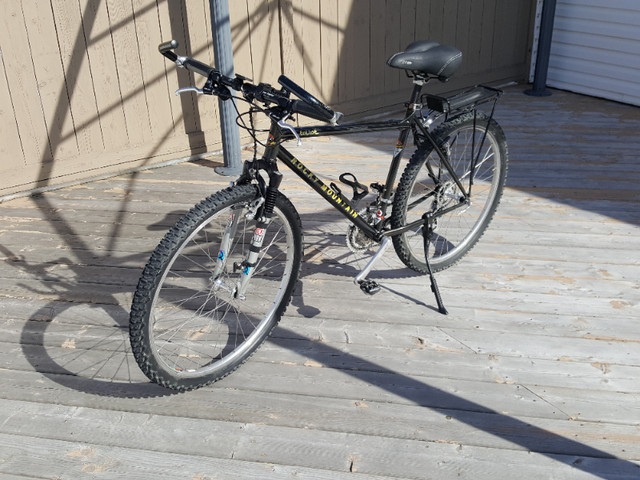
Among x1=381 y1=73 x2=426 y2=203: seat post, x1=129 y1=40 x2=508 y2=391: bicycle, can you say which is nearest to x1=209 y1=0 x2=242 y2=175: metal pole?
x1=129 y1=40 x2=508 y2=391: bicycle

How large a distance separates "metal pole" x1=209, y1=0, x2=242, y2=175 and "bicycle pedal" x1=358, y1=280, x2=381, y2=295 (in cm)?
190

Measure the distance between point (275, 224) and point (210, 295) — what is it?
1.56 feet

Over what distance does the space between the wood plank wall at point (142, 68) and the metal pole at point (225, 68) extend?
42 centimetres

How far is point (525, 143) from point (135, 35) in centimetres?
297

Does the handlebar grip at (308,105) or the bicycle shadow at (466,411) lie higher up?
the handlebar grip at (308,105)

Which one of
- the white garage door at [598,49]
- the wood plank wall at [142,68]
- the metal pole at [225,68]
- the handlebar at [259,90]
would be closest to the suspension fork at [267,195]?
the handlebar at [259,90]

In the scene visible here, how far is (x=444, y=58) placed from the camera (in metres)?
2.87

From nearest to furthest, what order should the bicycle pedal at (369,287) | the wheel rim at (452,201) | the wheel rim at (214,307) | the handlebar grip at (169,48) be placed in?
the handlebar grip at (169,48) → the wheel rim at (214,307) → the bicycle pedal at (369,287) → the wheel rim at (452,201)

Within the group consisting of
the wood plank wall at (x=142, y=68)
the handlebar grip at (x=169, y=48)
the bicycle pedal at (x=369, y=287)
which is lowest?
the bicycle pedal at (x=369, y=287)

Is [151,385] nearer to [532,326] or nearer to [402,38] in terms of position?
[532,326]

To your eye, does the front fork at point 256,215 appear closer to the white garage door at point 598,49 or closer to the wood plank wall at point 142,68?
the wood plank wall at point 142,68

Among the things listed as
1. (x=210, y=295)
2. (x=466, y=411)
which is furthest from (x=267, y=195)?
(x=466, y=411)

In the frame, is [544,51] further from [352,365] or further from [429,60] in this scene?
[352,365]

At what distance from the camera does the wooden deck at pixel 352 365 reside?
2312mm
